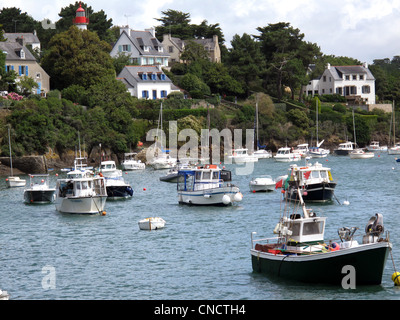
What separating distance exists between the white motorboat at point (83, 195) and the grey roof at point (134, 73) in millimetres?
69786

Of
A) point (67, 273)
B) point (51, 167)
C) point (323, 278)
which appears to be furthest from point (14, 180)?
point (323, 278)

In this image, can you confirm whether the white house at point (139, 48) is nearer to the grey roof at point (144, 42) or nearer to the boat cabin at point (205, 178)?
the grey roof at point (144, 42)

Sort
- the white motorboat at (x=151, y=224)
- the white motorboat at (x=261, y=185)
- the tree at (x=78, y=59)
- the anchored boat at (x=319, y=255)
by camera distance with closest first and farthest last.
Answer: the anchored boat at (x=319, y=255) < the white motorboat at (x=151, y=224) < the white motorboat at (x=261, y=185) < the tree at (x=78, y=59)

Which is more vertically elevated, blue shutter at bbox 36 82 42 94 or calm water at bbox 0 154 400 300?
blue shutter at bbox 36 82 42 94

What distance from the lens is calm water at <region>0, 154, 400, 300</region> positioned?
31.6 metres

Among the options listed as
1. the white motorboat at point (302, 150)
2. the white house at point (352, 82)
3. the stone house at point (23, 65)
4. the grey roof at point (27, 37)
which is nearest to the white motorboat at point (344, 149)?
the white motorboat at point (302, 150)

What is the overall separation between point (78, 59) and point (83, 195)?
211ft

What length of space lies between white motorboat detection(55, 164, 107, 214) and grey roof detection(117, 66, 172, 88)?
229 feet

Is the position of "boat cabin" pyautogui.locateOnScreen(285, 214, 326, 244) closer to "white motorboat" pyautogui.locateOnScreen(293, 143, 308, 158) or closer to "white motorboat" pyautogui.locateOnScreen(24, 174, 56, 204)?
"white motorboat" pyautogui.locateOnScreen(24, 174, 56, 204)

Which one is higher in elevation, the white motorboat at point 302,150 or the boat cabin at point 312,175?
the white motorboat at point 302,150

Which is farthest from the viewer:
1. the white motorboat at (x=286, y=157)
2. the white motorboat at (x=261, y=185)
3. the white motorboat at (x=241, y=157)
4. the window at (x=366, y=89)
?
the window at (x=366, y=89)

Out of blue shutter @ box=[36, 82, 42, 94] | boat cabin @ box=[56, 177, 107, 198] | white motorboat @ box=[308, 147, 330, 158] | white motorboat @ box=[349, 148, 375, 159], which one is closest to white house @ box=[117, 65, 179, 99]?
blue shutter @ box=[36, 82, 42, 94]

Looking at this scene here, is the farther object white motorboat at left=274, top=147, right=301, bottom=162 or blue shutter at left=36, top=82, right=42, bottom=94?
blue shutter at left=36, top=82, right=42, bottom=94

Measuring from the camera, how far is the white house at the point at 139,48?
5458 inches
